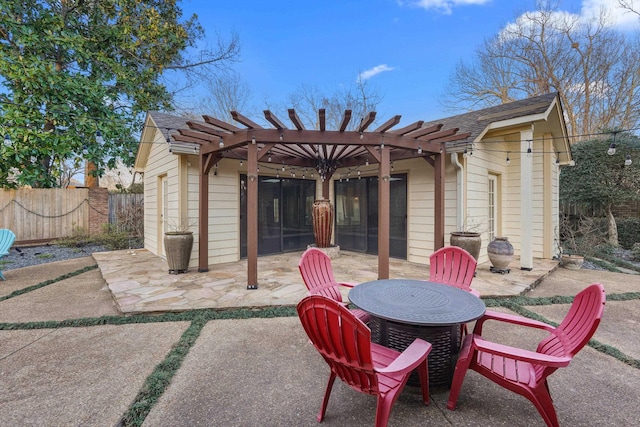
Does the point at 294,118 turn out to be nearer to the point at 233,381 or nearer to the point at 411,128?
the point at 411,128

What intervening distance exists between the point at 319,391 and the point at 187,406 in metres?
0.87

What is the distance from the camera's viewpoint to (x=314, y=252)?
292 cm

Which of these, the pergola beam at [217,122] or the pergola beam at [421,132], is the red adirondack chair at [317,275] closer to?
the pergola beam at [217,122]

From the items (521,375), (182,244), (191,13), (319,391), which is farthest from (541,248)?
(191,13)

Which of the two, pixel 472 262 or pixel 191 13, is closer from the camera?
pixel 472 262

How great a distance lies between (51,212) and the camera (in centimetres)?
905

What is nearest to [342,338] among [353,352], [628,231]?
[353,352]

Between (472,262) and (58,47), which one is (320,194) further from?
(58,47)

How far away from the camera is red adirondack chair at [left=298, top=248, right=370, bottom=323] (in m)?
2.72

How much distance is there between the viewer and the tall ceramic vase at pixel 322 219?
20.5 ft

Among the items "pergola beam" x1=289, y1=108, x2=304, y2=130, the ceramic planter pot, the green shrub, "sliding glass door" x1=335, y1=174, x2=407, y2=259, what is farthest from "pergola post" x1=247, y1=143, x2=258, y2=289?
the green shrub

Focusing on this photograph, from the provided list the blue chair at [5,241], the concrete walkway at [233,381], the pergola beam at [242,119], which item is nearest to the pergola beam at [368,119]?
the pergola beam at [242,119]

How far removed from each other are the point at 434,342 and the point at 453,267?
3.87 ft

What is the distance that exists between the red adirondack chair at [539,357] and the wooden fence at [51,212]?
11.3 meters
